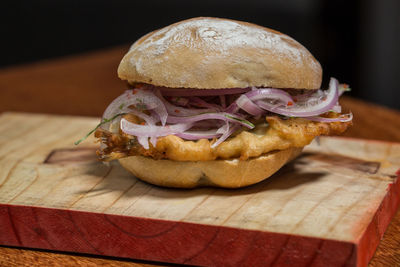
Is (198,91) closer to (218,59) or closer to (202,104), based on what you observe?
(202,104)

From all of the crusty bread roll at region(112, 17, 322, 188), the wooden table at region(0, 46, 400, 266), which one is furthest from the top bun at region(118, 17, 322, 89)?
the wooden table at region(0, 46, 400, 266)

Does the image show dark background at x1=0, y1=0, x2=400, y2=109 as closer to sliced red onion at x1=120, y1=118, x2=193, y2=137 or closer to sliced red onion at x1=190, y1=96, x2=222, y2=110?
sliced red onion at x1=190, y1=96, x2=222, y2=110

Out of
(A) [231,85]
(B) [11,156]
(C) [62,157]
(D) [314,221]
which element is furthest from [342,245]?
(B) [11,156]

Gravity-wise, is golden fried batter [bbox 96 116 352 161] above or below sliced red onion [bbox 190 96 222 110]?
below

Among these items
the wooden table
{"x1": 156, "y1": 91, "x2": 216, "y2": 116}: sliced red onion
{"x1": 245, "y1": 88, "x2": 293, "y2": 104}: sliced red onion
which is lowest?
the wooden table

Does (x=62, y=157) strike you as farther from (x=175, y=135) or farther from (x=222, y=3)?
(x=222, y=3)

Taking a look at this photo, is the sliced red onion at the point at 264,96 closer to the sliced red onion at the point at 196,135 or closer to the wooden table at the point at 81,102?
the sliced red onion at the point at 196,135
